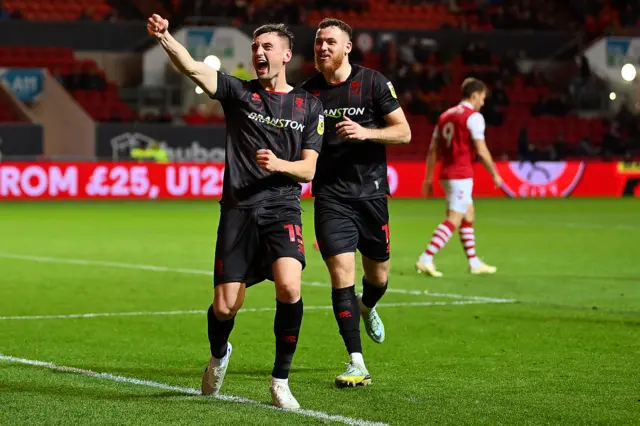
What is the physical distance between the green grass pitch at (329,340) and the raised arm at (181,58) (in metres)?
1.74

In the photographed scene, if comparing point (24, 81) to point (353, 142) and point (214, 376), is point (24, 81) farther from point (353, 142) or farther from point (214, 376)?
point (214, 376)

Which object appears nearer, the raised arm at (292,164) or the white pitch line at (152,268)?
the raised arm at (292,164)

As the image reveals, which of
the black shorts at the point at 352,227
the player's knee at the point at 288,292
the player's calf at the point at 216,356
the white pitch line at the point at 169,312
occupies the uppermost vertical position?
the black shorts at the point at 352,227

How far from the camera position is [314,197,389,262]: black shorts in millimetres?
7871

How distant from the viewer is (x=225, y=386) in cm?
716

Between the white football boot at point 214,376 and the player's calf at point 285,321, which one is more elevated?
the player's calf at point 285,321

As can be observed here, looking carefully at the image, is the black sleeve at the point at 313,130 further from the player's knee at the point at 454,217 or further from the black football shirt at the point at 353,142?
the player's knee at the point at 454,217

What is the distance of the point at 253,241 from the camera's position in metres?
6.78

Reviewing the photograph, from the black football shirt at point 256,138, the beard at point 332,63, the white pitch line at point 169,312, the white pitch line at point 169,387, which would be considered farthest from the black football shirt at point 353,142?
the white pitch line at point 169,312

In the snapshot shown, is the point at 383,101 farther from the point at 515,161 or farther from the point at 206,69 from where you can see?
the point at 515,161

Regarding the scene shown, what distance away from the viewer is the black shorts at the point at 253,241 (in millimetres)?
6727

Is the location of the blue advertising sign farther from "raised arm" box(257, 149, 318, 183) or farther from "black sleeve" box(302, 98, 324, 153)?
"raised arm" box(257, 149, 318, 183)

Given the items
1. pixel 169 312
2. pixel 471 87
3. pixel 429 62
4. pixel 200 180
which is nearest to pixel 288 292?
pixel 169 312

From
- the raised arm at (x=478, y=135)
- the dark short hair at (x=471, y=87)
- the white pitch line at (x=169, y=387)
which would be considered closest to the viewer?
the white pitch line at (x=169, y=387)
